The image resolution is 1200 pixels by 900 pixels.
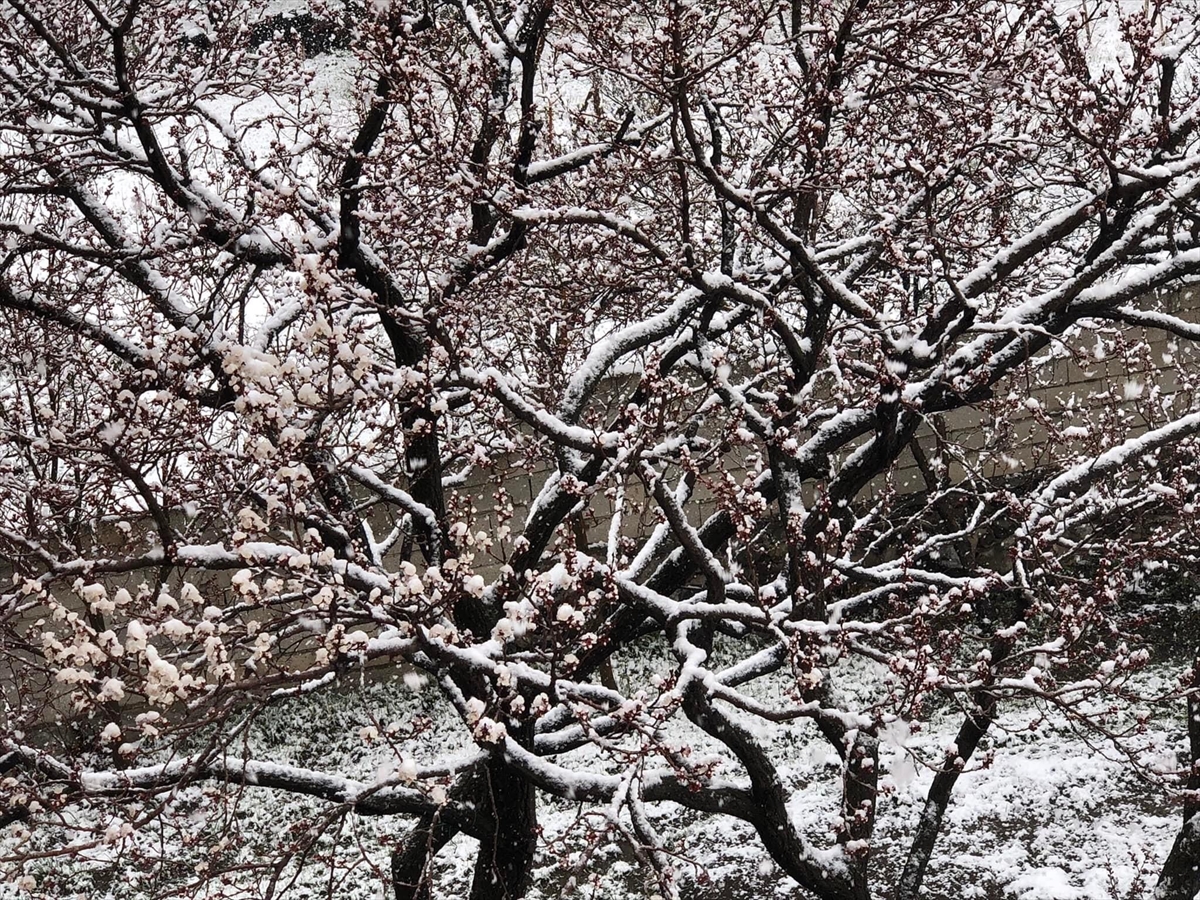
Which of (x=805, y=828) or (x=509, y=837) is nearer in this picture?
(x=509, y=837)

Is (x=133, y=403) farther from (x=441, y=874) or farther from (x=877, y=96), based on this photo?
(x=441, y=874)

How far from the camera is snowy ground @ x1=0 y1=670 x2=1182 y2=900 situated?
9.31 meters

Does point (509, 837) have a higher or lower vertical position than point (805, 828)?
lower

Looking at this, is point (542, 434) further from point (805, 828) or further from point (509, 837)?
point (805, 828)

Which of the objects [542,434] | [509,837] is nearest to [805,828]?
[509,837]

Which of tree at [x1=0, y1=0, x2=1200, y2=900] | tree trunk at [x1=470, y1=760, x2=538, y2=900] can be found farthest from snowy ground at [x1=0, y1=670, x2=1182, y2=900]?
tree at [x1=0, y1=0, x2=1200, y2=900]

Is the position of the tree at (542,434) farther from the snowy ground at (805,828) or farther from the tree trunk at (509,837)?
the snowy ground at (805,828)

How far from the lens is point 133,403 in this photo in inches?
241

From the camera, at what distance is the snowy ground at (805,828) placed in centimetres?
931

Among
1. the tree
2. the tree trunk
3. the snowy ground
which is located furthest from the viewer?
the snowy ground

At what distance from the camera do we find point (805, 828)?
407 inches

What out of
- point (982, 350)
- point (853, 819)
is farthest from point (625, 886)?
point (982, 350)

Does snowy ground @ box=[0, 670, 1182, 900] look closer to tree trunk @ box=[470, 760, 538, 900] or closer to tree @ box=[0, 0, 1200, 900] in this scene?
tree trunk @ box=[470, 760, 538, 900]

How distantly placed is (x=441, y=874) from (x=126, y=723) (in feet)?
16.9
